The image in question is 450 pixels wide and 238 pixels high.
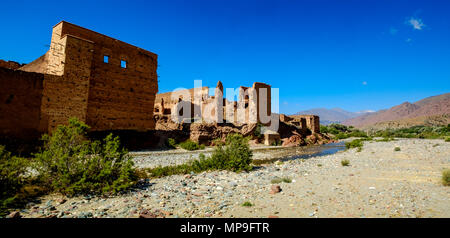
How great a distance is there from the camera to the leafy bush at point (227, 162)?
29.7ft

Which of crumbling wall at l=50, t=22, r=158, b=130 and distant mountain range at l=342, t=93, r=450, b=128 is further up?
distant mountain range at l=342, t=93, r=450, b=128

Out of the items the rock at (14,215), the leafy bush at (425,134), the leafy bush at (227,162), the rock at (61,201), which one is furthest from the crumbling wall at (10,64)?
the leafy bush at (425,134)

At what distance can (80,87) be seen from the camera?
44.3ft

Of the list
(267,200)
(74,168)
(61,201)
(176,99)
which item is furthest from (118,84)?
(176,99)

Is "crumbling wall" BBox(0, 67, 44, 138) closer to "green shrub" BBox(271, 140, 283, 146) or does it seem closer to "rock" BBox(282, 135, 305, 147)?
"green shrub" BBox(271, 140, 283, 146)

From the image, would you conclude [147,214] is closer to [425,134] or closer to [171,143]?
[171,143]

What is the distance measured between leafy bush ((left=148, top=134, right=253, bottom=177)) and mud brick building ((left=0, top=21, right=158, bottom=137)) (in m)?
7.72

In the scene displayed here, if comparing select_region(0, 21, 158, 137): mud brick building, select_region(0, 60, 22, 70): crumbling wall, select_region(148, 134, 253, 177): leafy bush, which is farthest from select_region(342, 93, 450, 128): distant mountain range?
select_region(0, 60, 22, 70): crumbling wall

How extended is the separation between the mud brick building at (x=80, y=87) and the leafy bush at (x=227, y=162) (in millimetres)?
7716

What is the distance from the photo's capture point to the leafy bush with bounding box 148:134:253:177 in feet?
29.7

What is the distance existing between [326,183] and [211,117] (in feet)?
69.4

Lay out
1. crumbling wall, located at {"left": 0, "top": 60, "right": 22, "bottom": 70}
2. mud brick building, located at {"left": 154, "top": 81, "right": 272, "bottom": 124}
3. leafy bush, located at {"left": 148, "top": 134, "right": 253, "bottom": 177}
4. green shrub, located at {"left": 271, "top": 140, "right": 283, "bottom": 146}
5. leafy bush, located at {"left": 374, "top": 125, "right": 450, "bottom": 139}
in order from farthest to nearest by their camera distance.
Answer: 1. leafy bush, located at {"left": 374, "top": 125, "right": 450, "bottom": 139}
2. mud brick building, located at {"left": 154, "top": 81, "right": 272, "bottom": 124}
3. green shrub, located at {"left": 271, "top": 140, "right": 283, "bottom": 146}
4. crumbling wall, located at {"left": 0, "top": 60, "right": 22, "bottom": 70}
5. leafy bush, located at {"left": 148, "top": 134, "right": 253, "bottom": 177}

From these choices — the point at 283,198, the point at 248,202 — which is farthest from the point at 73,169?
the point at 283,198

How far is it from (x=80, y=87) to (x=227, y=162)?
1049cm
